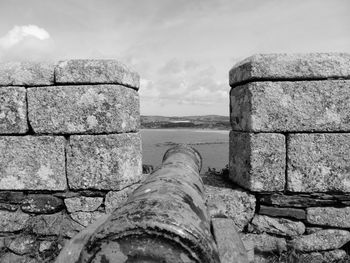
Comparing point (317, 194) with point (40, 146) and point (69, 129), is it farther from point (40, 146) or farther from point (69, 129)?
point (40, 146)

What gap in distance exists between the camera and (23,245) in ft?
12.1

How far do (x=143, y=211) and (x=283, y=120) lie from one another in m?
2.66

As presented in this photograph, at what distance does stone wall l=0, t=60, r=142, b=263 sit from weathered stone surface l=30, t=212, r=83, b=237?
0.4 inches

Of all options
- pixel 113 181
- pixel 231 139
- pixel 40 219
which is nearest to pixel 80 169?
pixel 113 181

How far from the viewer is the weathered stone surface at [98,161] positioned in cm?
360

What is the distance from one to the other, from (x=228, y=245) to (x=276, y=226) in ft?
6.52

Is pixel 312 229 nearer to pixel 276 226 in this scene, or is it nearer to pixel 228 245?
pixel 276 226

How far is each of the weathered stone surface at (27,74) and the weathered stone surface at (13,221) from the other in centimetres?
149

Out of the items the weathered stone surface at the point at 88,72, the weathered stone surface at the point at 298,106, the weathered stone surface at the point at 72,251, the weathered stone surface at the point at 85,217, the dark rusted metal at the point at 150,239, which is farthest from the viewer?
the weathered stone surface at the point at 85,217

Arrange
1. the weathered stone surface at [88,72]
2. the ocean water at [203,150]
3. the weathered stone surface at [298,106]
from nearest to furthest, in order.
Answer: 1. the weathered stone surface at [298,106]
2. the weathered stone surface at [88,72]
3. the ocean water at [203,150]

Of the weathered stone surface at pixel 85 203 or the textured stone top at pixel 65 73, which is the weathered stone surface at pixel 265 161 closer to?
the textured stone top at pixel 65 73

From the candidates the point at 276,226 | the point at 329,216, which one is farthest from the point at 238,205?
the point at 329,216

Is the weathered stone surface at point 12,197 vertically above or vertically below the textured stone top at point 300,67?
below

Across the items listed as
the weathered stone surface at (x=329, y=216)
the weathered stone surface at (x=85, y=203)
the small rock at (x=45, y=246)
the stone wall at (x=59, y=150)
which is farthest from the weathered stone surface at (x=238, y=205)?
the small rock at (x=45, y=246)
